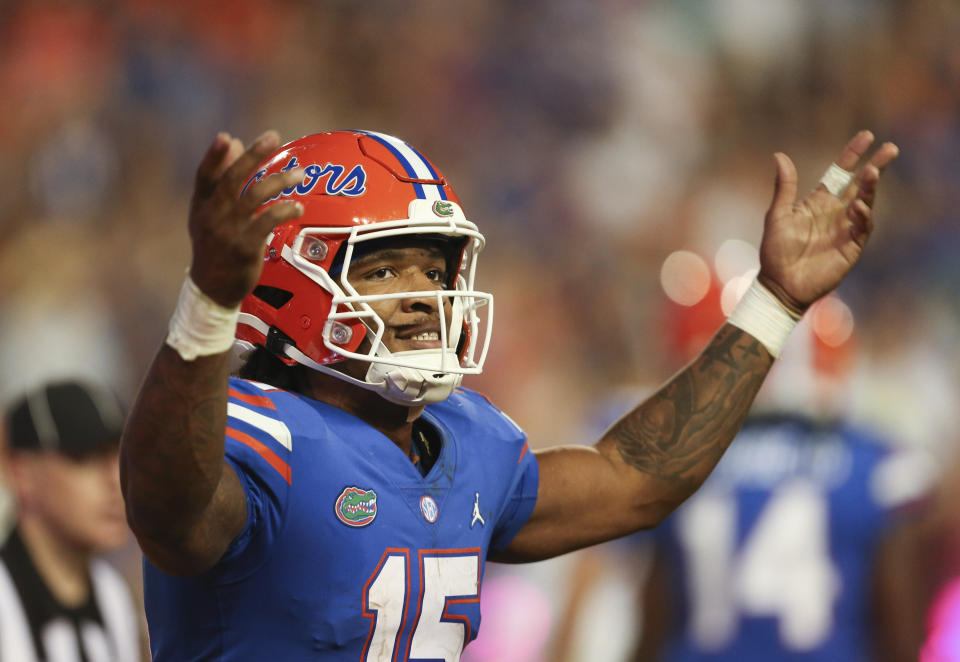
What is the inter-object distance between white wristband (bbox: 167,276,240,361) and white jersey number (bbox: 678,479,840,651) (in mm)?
2699

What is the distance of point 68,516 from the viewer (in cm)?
320

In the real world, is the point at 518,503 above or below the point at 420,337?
below

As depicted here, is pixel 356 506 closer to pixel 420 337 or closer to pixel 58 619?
pixel 420 337

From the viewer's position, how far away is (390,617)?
6.07ft

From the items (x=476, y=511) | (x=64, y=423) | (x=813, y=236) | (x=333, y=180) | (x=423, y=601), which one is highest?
(x=813, y=236)

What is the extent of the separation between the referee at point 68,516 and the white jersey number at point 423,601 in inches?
60.3

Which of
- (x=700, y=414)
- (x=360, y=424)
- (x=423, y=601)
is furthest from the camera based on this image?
(x=700, y=414)

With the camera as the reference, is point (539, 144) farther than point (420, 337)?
Yes

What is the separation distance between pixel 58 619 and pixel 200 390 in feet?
5.99

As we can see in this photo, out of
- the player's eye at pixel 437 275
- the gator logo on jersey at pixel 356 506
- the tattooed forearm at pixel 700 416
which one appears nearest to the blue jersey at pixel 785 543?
the tattooed forearm at pixel 700 416

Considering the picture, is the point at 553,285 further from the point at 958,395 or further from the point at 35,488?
the point at 35,488

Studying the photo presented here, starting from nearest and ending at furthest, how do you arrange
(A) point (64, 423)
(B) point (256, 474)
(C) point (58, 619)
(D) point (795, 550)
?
(B) point (256, 474), (C) point (58, 619), (A) point (64, 423), (D) point (795, 550)

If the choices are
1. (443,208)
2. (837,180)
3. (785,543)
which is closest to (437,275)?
(443,208)

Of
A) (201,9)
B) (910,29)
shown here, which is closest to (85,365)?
(201,9)
